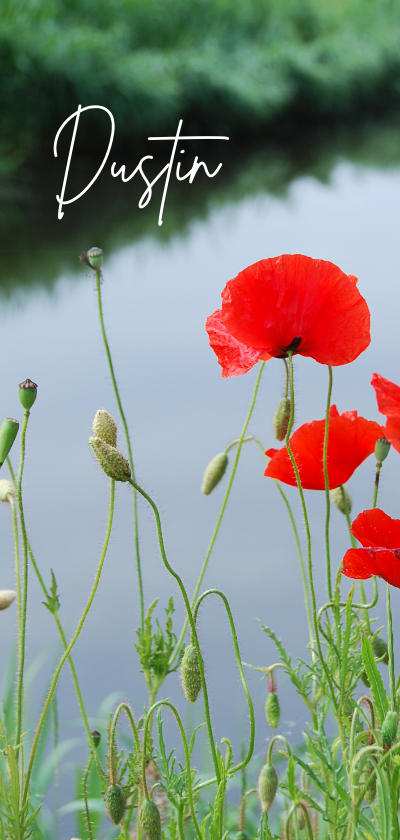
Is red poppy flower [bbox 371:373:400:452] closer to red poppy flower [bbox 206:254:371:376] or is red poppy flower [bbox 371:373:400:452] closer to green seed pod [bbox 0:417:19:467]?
red poppy flower [bbox 206:254:371:376]

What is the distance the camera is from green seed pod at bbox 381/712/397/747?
14.6 inches

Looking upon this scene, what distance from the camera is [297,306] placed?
0.44 metres

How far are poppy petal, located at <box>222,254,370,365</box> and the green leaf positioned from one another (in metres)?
0.14

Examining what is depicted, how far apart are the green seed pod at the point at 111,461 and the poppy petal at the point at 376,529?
116 millimetres

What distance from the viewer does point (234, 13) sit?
26.3ft

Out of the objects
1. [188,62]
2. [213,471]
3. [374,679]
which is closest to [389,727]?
[374,679]

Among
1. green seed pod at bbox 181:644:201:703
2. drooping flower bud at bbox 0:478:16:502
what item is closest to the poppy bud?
drooping flower bud at bbox 0:478:16:502

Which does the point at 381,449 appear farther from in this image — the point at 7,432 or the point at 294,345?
the point at 7,432

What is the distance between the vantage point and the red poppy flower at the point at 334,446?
0.49m

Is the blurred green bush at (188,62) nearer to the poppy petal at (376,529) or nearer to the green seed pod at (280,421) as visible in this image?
the green seed pod at (280,421)

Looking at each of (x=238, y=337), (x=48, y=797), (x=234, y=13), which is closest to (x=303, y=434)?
(x=238, y=337)

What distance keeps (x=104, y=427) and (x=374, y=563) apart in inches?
5.7

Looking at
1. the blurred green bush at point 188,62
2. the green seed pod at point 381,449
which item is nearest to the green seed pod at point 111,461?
the green seed pod at point 381,449

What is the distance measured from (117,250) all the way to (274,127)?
612 cm
